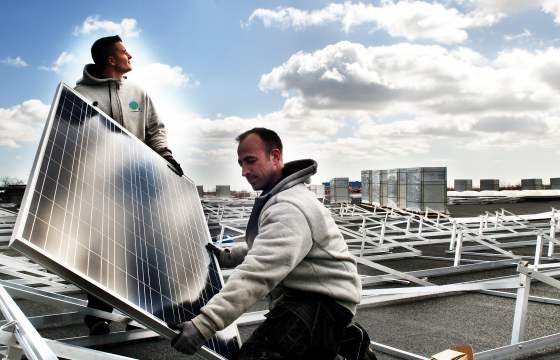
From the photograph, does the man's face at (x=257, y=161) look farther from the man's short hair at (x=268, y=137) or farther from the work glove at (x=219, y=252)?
the work glove at (x=219, y=252)

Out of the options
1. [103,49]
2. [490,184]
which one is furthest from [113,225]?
[490,184]

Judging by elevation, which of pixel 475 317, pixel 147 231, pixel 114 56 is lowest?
pixel 475 317

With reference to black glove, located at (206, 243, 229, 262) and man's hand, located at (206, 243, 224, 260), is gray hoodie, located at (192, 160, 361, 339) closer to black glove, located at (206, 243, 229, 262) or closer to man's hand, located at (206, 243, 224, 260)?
black glove, located at (206, 243, 229, 262)

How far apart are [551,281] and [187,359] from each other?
12.3 feet

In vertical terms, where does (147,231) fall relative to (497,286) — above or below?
above

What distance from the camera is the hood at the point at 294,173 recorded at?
2.78m

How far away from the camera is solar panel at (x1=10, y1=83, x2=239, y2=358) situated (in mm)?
2146

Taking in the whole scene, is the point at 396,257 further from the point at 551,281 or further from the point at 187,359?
the point at 187,359

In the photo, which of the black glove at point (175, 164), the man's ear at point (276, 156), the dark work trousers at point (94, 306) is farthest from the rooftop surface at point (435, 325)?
the man's ear at point (276, 156)

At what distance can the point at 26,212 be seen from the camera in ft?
6.75

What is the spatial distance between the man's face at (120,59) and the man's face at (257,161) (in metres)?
2.28

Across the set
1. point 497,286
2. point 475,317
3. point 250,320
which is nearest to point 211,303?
point 250,320

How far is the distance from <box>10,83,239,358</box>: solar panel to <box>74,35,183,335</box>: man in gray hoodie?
685 millimetres

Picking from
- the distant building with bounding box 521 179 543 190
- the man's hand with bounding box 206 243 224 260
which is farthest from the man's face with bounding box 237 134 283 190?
the distant building with bounding box 521 179 543 190
